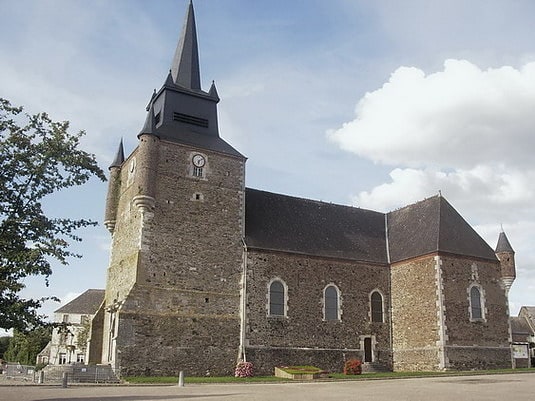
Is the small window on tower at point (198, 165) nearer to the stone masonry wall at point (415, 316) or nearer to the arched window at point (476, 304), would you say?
the stone masonry wall at point (415, 316)

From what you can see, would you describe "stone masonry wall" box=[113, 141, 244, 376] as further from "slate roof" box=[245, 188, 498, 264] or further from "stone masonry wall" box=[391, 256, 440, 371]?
"stone masonry wall" box=[391, 256, 440, 371]

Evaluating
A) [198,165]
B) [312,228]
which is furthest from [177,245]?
[312,228]

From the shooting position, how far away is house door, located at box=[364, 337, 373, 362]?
3234 centimetres

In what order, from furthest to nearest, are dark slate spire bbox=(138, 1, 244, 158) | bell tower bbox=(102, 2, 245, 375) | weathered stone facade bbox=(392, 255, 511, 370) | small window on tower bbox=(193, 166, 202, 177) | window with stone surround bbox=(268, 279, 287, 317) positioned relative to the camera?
1. dark slate spire bbox=(138, 1, 244, 158)
2. small window on tower bbox=(193, 166, 202, 177)
3. weathered stone facade bbox=(392, 255, 511, 370)
4. window with stone surround bbox=(268, 279, 287, 317)
5. bell tower bbox=(102, 2, 245, 375)

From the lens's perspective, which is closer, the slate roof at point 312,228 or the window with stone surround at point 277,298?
the window with stone surround at point 277,298

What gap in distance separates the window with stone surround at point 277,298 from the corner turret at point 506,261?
1370cm

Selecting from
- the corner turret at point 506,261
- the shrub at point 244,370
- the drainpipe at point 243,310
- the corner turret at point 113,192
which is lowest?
the shrub at point 244,370

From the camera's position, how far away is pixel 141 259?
91.0 feet

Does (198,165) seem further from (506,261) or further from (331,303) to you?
(506,261)

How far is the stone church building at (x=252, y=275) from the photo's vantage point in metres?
28.0

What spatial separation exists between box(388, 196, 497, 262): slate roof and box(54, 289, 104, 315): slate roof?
128ft

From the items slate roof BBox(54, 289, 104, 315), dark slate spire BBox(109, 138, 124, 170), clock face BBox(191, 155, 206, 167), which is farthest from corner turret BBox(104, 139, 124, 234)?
slate roof BBox(54, 289, 104, 315)

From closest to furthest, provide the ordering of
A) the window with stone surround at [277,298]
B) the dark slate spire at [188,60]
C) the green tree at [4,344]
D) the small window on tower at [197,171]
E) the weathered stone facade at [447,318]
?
the window with stone surround at [277,298] → the weathered stone facade at [447,318] → the small window on tower at [197,171] → the dark slate spire at [188,60] → the green tree at [4,344]

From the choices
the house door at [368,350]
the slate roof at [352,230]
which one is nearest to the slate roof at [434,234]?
the slate roof at [352,230]
